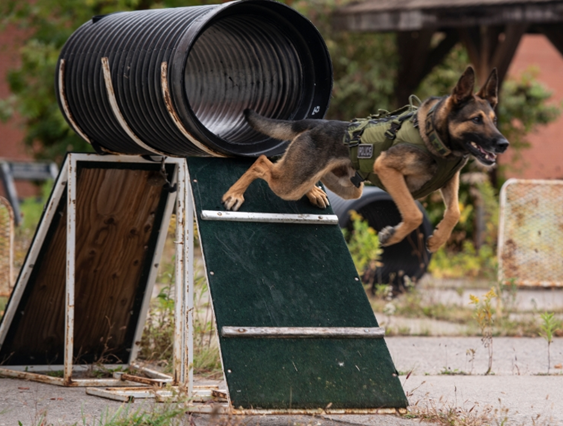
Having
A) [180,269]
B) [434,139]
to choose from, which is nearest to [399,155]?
[434,139]

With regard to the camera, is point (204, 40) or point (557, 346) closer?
point (204, 40)

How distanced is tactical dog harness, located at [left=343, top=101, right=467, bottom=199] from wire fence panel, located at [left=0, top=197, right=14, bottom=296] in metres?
4.27

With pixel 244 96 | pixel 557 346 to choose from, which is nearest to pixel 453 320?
pixel 557 346

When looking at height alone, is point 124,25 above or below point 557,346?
above

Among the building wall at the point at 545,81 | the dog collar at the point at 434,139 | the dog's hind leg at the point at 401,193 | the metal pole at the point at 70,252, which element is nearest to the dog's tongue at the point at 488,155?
the dog collar at the point at 434,139

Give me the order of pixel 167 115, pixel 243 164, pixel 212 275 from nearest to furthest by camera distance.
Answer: pixel 212 275 < pixel 167 115 < pixel 243 164

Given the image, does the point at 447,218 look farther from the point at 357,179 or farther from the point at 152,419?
the point at 152,419

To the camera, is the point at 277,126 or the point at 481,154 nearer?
the point at 481,154

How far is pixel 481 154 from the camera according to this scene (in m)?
4.28

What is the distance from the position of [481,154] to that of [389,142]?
57cm

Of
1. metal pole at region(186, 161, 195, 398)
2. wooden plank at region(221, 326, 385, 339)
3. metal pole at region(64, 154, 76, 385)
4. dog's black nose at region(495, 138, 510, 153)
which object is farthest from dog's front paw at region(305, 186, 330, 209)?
metal pole at region(64, 154, 76, 385)

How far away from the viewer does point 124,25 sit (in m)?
5.25

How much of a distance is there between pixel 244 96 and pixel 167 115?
3.32 ft

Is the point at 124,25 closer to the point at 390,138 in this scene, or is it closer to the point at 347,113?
the point at 390,138
